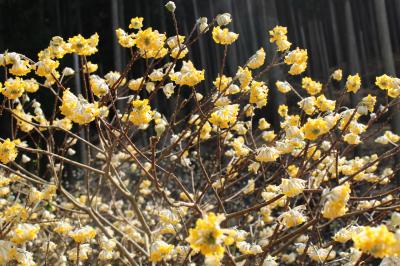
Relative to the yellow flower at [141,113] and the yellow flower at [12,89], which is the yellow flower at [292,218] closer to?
the yellow flower at [141,113]

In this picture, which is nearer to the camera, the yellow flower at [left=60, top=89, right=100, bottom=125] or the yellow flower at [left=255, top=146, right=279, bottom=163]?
the yellow flower at [left=60, top=89, right=100, bottom=125]

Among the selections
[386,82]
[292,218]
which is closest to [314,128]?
[292,218]

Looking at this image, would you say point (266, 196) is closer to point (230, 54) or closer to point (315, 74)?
point (230, 54)

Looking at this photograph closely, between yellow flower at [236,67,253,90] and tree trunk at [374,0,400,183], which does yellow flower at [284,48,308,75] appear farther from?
tree trunk at [374,0,400,183]

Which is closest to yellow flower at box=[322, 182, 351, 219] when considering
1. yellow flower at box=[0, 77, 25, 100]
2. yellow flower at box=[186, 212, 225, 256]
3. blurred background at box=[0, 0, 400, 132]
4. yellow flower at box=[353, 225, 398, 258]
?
yellow flower at box=[353, 225, 398, 258]

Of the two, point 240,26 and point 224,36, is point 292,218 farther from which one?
point 240,26

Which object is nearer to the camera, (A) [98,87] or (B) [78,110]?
(B) [78,110]

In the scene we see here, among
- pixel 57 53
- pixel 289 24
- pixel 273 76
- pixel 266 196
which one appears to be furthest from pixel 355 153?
pixel 289 24

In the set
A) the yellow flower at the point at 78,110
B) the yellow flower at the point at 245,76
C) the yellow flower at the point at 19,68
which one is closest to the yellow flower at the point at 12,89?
the yellow flower at the point at 19,68

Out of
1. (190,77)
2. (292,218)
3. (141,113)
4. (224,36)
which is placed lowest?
(292,218)
